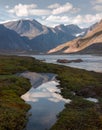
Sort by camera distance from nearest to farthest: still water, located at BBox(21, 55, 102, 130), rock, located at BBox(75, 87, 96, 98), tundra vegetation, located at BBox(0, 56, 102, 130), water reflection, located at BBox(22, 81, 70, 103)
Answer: tundra vegetation, located at BBox(0, 56, 102, 130)
still water, located at BBox(21, 55, 102, 130)
water reflection, located at BBox(22, 81, 70, 103)
rock, located at BBox(75, 87, 96, 98)

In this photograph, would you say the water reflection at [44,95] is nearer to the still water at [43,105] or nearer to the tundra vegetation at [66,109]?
the still water at [43,105]

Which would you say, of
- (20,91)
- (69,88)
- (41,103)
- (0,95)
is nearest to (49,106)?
(41,103)

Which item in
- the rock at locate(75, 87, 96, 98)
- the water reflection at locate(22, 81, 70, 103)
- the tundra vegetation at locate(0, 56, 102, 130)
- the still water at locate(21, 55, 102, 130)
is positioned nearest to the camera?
the tundra vegetation at locate(0, 56, 102, 130)

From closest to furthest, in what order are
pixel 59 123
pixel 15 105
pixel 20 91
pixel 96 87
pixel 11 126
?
1. pixel 11 126
2. pixel 59 123
3. pixel 15 105
4. pixel 20 91
5. pixel 96 87

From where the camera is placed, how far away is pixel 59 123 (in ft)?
125

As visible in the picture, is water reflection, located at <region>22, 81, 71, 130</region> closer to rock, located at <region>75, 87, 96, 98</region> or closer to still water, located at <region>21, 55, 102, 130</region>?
still water, located at <region>21, 55, 102, 130</region>

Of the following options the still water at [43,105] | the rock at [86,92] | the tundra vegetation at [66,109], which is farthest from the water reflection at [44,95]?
the rock at [86,92]

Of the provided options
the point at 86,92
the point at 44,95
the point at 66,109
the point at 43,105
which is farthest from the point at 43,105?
the point at 86,92

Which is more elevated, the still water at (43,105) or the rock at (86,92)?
the still water at (43,105)

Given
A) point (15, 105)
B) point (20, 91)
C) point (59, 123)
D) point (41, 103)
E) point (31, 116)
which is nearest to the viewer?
point (59, 123)

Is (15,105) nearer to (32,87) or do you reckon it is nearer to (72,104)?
(72,104)

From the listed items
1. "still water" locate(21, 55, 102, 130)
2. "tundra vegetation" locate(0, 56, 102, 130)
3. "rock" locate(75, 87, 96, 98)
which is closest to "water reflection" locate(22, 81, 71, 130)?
"still water" locate(21, 55, 102, 130)

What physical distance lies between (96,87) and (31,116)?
29.2m

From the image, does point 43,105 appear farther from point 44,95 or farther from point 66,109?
point 44,95
